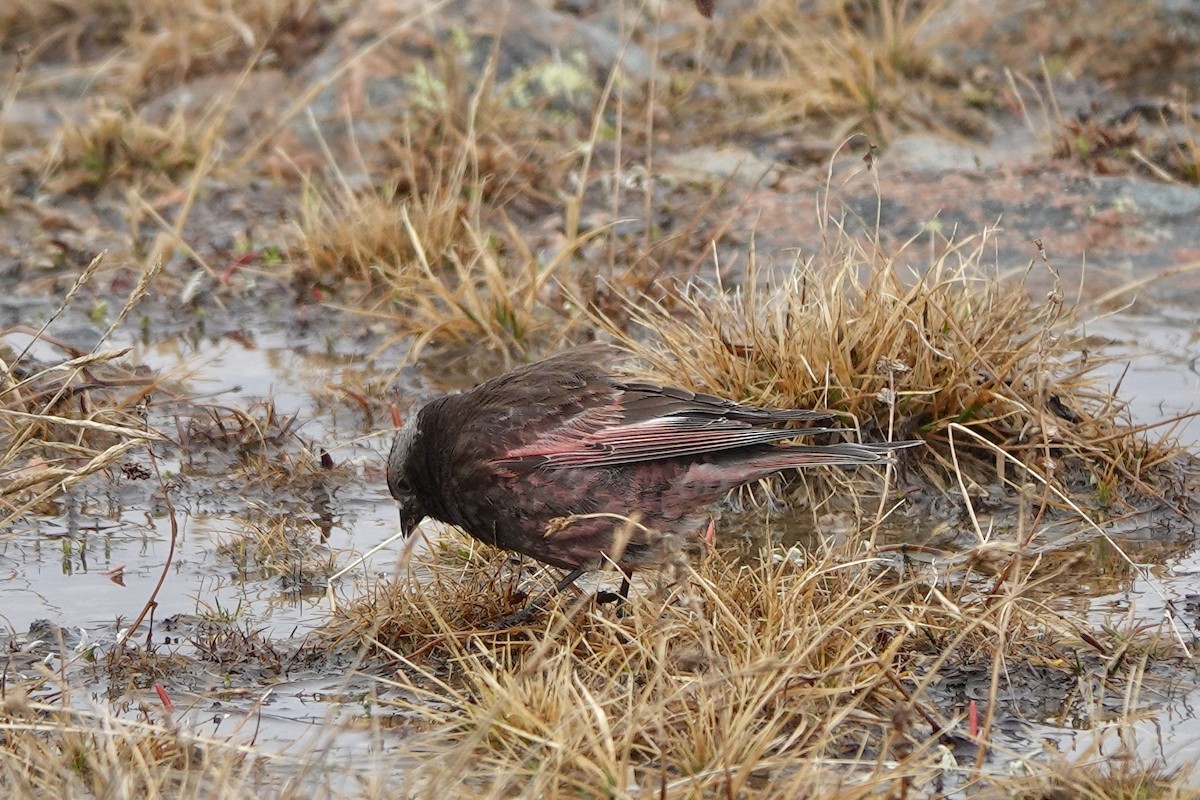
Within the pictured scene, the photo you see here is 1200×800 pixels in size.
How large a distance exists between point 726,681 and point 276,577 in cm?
210

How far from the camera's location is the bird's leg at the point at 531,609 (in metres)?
5.08

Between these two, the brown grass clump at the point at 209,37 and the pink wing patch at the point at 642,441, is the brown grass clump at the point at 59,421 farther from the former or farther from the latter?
the brown grass clump at the point at 209,37

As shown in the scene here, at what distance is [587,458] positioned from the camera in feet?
16.8

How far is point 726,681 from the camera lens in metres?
4.18

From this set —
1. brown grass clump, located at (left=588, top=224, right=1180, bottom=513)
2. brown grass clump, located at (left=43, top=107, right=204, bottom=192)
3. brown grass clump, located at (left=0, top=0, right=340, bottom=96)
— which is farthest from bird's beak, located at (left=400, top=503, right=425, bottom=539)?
brown grass clump, located at (left=0, top=0, right=340, bottom=96)

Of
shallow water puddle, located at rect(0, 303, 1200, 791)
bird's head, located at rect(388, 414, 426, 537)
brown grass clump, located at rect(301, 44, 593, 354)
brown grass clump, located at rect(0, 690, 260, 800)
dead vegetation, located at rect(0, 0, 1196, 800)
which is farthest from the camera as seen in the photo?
brown grass clump, located at rect(301, 44, 593, 354)

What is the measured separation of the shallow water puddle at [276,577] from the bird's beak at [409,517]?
25 cm

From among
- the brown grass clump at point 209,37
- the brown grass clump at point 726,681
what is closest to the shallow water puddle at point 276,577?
the brown grass clump at point 726,681

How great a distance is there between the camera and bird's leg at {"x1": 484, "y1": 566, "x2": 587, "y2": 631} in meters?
5.08

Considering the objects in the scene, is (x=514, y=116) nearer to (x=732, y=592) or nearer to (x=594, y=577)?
(x=594, y=577)

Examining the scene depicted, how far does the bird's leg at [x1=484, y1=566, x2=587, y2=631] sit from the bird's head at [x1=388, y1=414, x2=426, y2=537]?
51 cm

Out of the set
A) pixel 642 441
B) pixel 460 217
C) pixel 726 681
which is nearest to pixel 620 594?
pixel 642 441

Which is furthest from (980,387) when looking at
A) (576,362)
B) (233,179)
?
(233,179)

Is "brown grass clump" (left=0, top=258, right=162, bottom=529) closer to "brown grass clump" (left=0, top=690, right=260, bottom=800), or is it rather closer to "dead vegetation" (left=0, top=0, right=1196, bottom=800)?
"dead vegetation" (left=0, top=0, right=1196, bottom=800)
